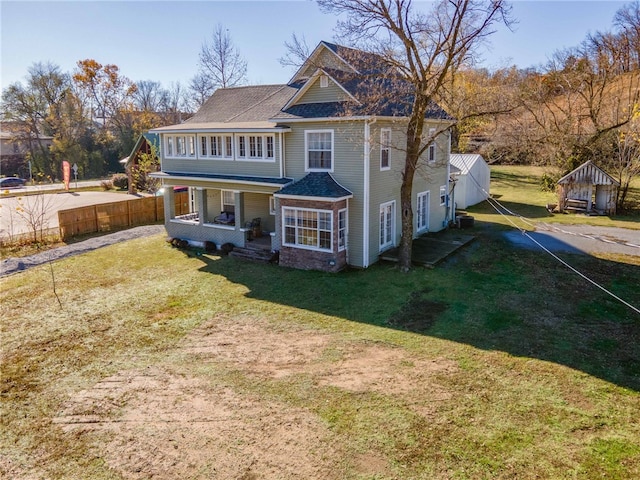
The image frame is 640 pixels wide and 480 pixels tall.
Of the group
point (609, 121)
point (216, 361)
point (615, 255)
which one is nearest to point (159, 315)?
point (216, 361)

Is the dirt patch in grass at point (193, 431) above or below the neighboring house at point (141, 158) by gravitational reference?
below

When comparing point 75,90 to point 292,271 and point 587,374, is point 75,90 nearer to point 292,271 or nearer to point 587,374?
point 292,271

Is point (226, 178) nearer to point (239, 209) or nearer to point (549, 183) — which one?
point (239, 209)

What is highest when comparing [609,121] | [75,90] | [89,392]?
[75,90]

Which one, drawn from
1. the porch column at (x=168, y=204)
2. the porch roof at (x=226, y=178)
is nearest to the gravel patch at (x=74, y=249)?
the porch column at (x=168, y=204)

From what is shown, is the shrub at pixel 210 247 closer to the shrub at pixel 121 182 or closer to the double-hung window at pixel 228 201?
the double-hung window at pixel 228 201

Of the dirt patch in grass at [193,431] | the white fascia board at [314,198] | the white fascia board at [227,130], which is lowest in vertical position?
the dirt patch in grass at [193,431]

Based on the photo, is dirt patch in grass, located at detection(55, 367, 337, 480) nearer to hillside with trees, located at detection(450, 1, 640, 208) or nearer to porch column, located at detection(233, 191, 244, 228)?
porch column, located at detection(233, 191, 244, 228)

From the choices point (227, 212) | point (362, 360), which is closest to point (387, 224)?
point (227, 212)
